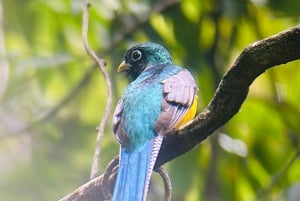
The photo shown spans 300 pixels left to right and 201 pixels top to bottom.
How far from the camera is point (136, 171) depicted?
9.54ft

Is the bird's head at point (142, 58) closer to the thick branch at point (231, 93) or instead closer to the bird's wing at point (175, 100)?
the bird's wing at point (175, 100)

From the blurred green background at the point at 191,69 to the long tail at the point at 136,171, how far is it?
4.76ft

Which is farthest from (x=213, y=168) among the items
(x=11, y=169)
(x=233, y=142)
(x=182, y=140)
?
(x=182, y=140)

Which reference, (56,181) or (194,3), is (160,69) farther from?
(56,181)

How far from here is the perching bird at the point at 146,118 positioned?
9.41 ft

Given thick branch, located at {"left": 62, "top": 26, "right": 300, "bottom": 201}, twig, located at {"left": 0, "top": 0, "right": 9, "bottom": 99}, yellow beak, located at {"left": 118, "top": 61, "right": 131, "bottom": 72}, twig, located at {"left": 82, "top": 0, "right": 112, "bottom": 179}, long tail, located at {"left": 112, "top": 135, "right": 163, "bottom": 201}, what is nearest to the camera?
thick branch, located at {"left": 62, "top": 26, "right": 300, "bottom": 201}

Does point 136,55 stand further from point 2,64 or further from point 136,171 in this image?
point 2,64

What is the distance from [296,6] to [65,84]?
1430 millimetres

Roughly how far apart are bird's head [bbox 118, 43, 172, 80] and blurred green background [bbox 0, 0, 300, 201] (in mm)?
724

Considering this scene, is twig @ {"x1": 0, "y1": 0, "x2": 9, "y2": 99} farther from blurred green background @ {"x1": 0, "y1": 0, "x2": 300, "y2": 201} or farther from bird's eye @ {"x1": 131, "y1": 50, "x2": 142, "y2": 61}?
bird's eye @ {"x1": 131, "y1": 50, "x2": 142, "y2": 61}

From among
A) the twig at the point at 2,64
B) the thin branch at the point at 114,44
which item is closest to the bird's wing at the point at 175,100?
the thin branch at the point at 114,44

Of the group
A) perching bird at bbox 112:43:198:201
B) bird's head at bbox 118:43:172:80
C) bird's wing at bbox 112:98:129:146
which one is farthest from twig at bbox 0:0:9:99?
bird's wing at bbox 112:98:129:146

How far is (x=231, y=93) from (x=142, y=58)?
1.32 meters

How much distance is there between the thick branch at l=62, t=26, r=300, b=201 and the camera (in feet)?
8.18
